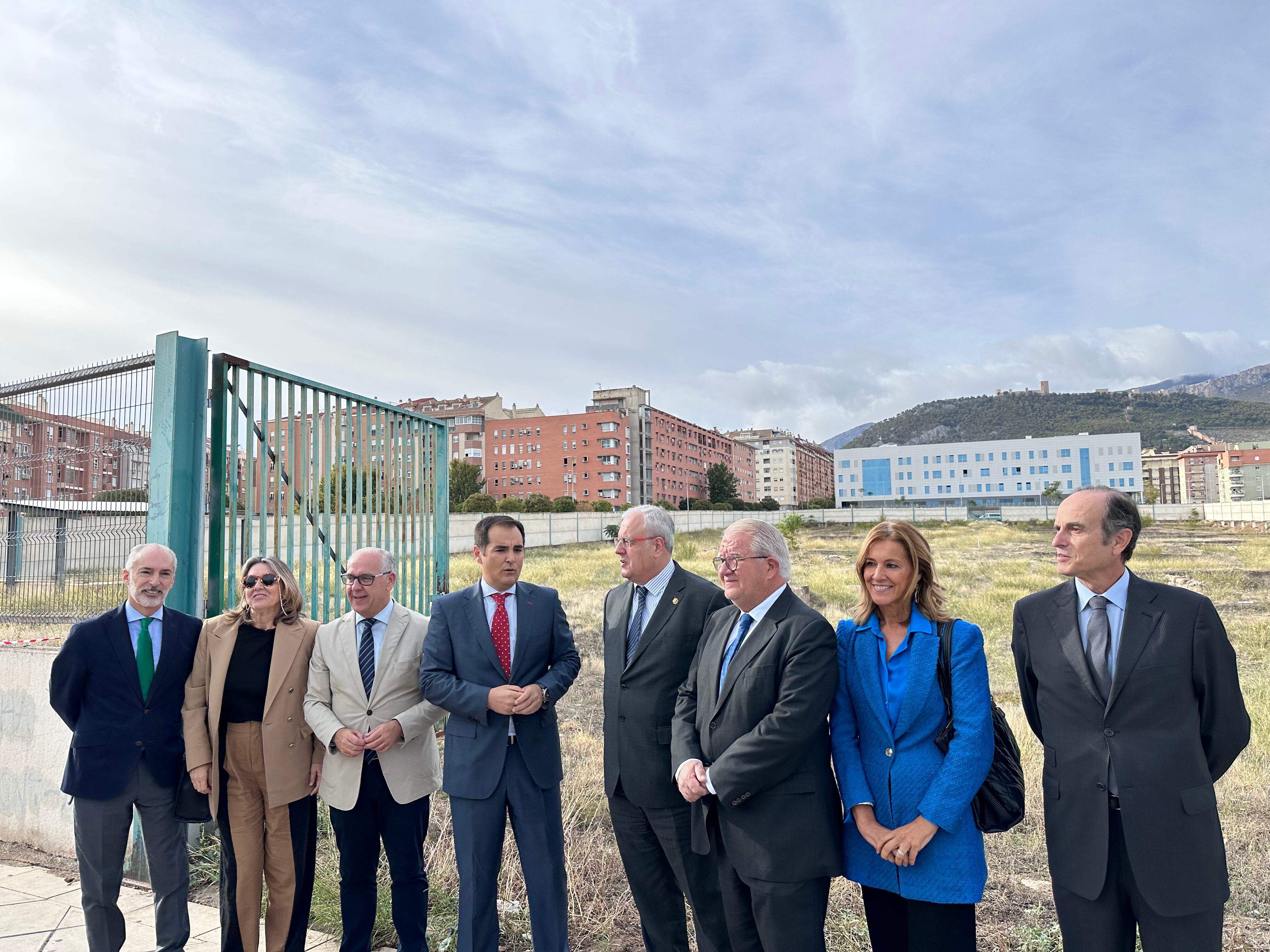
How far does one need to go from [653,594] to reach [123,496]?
11.7 ft

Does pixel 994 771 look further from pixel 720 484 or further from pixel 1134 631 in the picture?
pixel 720 484

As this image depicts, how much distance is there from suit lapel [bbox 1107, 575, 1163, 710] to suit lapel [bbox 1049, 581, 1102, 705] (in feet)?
0.22

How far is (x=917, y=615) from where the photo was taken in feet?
9.11

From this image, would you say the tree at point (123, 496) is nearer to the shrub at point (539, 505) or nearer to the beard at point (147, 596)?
the beard at point (147, 596)

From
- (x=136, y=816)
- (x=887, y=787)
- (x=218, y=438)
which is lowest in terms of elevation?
(x=136, y=816)

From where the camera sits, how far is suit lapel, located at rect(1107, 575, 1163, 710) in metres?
2.53

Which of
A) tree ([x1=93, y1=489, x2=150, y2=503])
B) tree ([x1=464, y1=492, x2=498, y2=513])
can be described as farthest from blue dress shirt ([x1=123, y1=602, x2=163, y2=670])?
tree ([x1=464, y1=492, x2=498, y2=513])

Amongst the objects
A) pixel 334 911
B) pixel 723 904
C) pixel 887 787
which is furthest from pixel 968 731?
pixel 334 911

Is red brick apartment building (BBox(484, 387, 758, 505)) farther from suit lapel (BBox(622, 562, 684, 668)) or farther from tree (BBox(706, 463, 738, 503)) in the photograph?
suit lapel (BBox(622, 562, 684, 668))

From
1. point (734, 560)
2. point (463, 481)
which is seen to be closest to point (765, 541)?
point (734, 560)

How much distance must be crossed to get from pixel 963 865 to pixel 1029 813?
139 inches

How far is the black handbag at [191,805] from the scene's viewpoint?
11.4 ft

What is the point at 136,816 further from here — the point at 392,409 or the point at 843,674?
the point at 843,674

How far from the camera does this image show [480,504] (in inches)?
2239
